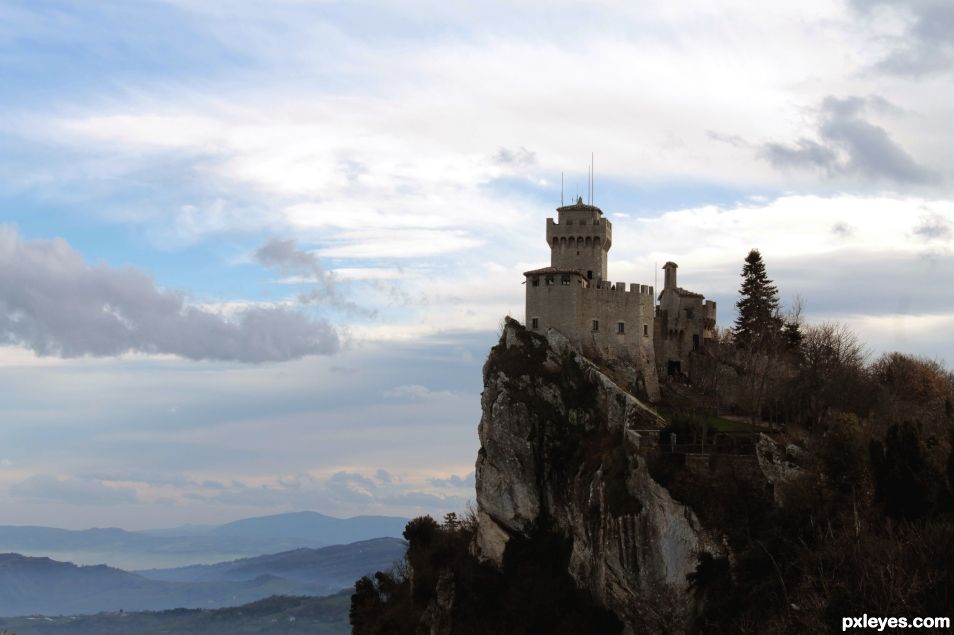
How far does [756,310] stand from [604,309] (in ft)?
46.8

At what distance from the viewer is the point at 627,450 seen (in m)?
83.9

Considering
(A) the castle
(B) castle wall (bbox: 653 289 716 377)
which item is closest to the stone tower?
(A) the castle

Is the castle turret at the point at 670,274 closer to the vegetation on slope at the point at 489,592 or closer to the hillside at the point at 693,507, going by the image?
the hillside at the point at 693,507

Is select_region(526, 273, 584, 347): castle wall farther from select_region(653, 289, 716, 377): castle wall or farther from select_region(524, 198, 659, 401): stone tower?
select_region(653, 289, 716, 377): castle wall

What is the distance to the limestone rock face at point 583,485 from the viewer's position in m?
77.6

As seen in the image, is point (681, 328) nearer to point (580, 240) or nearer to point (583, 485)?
point (580, 240)

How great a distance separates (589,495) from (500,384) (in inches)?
602

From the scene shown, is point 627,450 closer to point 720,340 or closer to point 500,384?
point 500,384

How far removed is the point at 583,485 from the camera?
88.1 metres

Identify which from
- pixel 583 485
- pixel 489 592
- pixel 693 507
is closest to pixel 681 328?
pixel 583 485

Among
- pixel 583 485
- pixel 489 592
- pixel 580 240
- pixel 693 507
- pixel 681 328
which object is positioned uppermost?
pixel 580 240

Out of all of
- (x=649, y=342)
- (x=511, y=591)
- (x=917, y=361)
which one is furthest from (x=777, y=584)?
(x=917, y=361)

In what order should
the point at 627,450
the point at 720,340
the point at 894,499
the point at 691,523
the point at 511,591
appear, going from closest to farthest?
the point at 894,499, the point at 691,523, the point at 627,450, the point at 511,591, the point at 720,340

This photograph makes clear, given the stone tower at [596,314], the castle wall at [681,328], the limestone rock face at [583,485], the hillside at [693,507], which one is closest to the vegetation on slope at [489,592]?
the hillside at [693,507]
